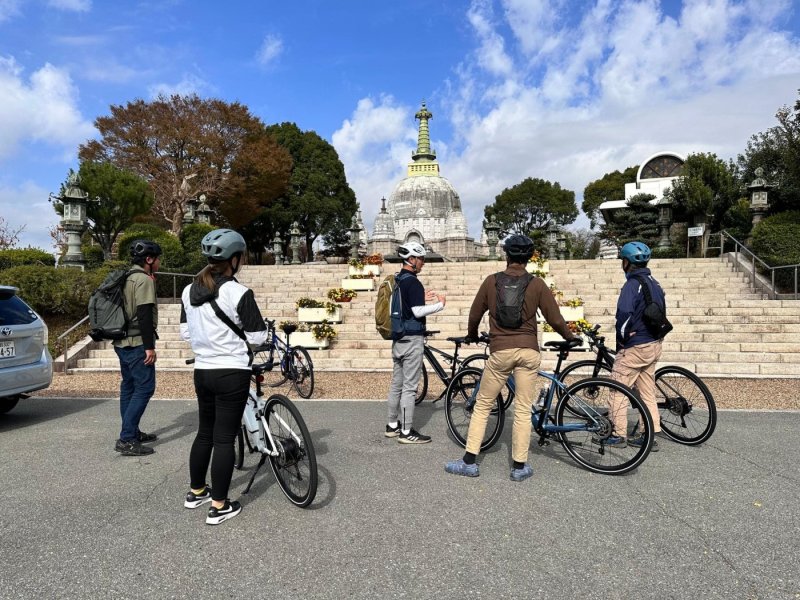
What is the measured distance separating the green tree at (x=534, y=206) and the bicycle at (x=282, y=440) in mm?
59300

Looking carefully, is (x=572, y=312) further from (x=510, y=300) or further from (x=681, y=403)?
(x=510, y=300)

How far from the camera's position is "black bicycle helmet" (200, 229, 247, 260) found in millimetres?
3154

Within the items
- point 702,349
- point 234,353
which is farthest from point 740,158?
point 234,353

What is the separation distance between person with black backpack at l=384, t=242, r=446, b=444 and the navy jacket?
1709mm

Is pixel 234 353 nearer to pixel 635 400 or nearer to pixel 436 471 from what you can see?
pixel 436 471

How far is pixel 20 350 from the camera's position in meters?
5.80

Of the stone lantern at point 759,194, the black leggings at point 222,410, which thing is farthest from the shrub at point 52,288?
the stone lantern at point 759,194

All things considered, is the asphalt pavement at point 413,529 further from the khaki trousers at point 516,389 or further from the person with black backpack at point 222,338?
the person with black backpack at point 222,338

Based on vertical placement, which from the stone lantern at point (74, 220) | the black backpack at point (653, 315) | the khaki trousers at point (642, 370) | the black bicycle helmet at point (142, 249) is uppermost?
the stone lantern at point (74, 220)

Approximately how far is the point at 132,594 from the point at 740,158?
41.6 metres

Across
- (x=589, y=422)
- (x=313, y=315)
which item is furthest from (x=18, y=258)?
(x=589, y=422)

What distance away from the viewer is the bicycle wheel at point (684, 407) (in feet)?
16.2

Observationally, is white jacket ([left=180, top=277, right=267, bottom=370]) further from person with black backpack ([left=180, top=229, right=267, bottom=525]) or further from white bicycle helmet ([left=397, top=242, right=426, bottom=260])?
white bicycle helmet ([left=397, top=242, right=426, bottom=260])

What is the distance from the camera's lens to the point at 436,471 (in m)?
4.30
